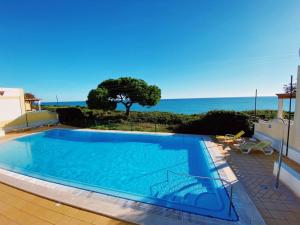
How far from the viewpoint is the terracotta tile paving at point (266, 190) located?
321 centimetres

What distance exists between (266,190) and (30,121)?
59.3ft

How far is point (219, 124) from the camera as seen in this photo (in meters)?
11.2

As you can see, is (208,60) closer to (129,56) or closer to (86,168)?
(129,56)

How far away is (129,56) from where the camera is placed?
16750 millimetres

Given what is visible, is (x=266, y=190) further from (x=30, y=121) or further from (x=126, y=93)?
(x=30, y=121)

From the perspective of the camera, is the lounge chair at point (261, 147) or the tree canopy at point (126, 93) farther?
the tree canopy at point (126, 93)

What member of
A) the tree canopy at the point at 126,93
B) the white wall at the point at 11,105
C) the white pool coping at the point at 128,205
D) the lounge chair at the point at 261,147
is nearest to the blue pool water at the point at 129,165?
the white pool coping at the point at 128,205

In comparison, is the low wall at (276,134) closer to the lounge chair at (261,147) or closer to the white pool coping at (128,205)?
the lounge chair at (261,147)

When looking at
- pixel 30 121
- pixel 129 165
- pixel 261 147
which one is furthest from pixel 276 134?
pixel 30 121

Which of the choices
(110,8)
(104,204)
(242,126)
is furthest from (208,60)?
(104,204)

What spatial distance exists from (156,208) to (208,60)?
1406 cm

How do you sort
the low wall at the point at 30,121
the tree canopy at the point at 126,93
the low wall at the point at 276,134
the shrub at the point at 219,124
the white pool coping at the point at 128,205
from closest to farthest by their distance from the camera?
the white pool coping at the point at 128,205, the low wall at the point at 276,134, the shrub at the point at 219,124, the low wall at the point at 30,121, the tree canopy at the point at 126,93

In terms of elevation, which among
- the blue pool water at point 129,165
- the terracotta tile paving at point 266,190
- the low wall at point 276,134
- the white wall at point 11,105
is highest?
the white wall at point 11,105

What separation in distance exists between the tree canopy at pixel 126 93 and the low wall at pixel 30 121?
4906 millimetres
